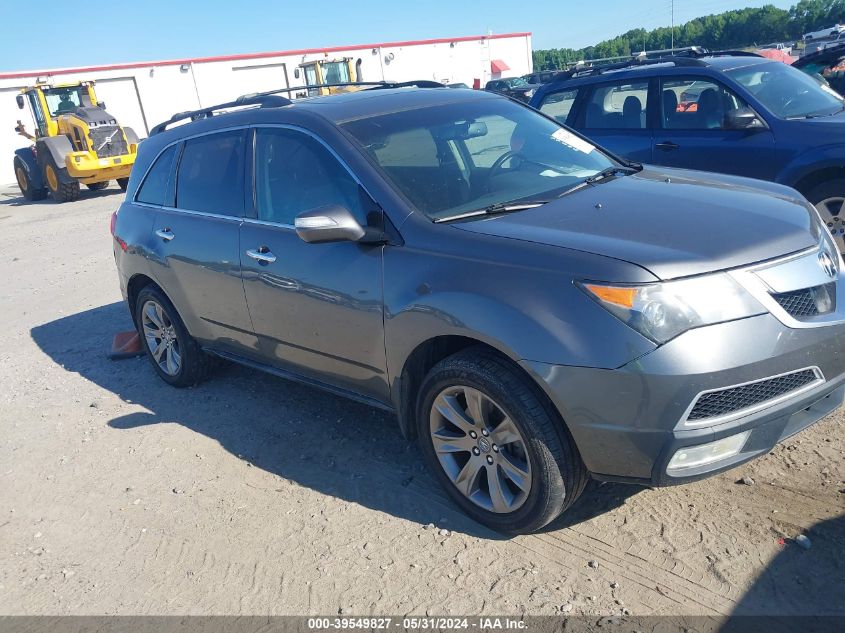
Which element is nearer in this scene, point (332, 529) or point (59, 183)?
point (332, 529)

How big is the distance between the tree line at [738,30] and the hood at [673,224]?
55471mm

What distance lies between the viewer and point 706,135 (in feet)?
21.8

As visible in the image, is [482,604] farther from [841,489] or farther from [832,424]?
[832,424]

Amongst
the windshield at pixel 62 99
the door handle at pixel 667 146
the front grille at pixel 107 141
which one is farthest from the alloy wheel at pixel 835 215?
the windshield at pixel 62 99

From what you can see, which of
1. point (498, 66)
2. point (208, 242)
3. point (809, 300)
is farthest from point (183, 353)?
point (498, 66)

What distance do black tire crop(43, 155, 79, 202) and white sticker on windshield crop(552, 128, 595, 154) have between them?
17463 millimetres

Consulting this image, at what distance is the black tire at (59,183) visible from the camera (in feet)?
62.2

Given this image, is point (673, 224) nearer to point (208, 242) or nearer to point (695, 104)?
point (208, 242)

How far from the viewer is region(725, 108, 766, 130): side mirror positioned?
632 cm

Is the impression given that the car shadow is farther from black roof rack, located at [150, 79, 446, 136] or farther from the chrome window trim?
black roof rack, located at [150, 79, 446, 136]

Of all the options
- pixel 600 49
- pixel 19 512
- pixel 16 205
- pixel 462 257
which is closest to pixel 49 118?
pixel 16 205

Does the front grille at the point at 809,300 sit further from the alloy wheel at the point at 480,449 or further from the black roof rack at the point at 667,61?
the black roof rack at the point at 667,61

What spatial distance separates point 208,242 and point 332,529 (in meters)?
1.98

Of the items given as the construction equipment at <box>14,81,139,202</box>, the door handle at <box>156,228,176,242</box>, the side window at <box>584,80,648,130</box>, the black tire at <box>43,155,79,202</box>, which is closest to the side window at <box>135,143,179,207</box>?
the door handle at <box>156,228,176,242</box>
